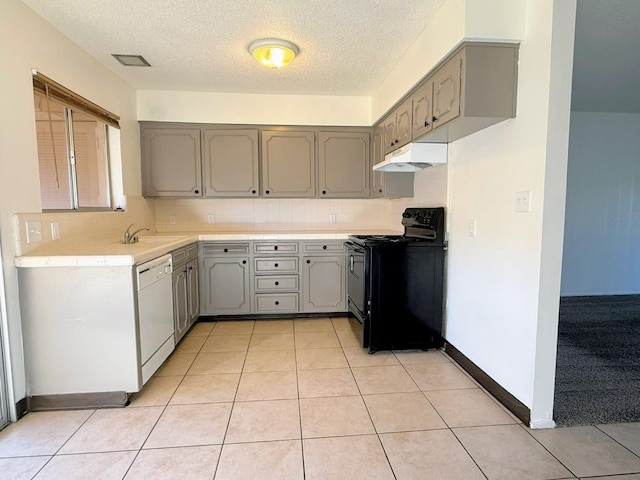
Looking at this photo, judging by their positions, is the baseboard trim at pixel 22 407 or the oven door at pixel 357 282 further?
the oven door at pixel 357 282

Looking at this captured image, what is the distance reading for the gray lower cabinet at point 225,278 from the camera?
3.54 m

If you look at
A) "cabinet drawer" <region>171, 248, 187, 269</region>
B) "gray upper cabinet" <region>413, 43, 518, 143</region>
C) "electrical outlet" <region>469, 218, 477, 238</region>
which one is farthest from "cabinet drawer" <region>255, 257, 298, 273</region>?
"gray upper cabinet" <region>413, 43, 518, 143</region>

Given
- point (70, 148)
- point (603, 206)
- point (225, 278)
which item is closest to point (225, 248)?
point (225, 278)

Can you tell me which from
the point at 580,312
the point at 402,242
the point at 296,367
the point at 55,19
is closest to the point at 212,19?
the point at 55,19

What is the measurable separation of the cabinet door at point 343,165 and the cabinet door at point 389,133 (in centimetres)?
46

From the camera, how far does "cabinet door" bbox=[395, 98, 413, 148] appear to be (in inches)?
107

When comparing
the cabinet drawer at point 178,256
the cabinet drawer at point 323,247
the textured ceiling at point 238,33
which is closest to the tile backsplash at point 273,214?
the cabinet drawer at point 323,247

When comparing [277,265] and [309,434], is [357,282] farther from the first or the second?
[309,434]

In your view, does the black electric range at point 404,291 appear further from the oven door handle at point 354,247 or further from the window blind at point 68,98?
the window blind at point 68,98

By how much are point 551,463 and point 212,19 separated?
312 centimetres

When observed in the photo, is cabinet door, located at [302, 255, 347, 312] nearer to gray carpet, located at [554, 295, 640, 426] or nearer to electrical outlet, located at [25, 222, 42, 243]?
gray carpet, located at [554, 295, 640, 426]

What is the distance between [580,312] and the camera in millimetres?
3787

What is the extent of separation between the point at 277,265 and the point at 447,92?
2.28m

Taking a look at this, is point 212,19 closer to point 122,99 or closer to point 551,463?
point 122,99
